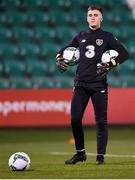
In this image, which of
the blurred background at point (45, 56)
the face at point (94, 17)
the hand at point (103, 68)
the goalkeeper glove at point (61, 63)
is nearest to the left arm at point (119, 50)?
the hand at point (103, 68)

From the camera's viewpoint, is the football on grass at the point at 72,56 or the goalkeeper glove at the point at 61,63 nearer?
the football on grass at the point at 72,56

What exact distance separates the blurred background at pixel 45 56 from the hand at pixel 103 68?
864 cm

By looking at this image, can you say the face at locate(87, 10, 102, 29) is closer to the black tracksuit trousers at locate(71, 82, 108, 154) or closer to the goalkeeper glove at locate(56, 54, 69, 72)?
the goalkeeper glove at locate(56, 54, 69, 72)

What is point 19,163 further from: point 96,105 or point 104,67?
point 104,67

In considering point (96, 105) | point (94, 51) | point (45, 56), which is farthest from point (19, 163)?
point (45, 56)

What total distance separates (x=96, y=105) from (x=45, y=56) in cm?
1217

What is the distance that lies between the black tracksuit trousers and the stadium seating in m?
9.65

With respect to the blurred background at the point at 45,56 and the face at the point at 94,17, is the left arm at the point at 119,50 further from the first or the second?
the blurred background at the point at 45,56

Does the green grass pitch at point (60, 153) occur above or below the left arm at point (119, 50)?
below

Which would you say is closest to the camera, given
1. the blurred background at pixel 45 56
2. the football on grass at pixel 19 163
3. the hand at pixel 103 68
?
the football on grass at pixel 19 163

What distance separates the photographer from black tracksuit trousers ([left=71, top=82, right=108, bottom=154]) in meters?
9.43

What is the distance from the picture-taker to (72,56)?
9.63m

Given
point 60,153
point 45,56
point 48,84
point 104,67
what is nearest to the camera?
point 104,67

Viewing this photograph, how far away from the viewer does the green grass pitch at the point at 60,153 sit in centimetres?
823
